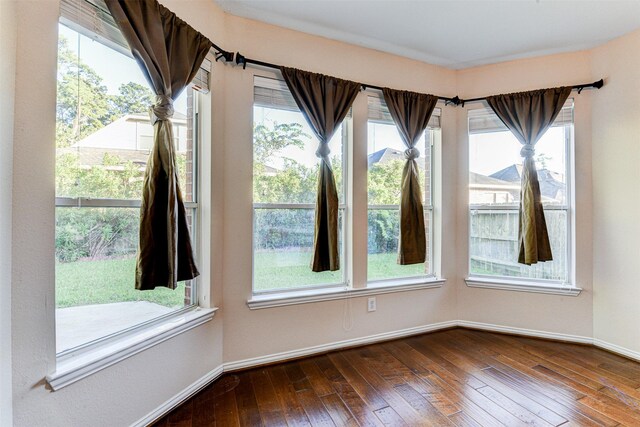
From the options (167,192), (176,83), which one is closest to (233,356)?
(167,192)

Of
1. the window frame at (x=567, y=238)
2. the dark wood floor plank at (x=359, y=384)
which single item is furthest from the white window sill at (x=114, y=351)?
the window frame at (x=567, y=238)

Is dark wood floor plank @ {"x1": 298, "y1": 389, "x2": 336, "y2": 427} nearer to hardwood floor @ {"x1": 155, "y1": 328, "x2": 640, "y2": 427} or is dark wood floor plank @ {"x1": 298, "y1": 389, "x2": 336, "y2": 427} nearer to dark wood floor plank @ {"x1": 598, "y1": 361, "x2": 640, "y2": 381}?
hardwood floor @ {"x1": 155, "y1": 328, "x2": 640, "y2": 427}

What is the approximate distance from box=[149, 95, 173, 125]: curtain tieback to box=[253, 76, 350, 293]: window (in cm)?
76

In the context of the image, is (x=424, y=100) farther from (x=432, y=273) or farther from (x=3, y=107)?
(x=3, y=107)

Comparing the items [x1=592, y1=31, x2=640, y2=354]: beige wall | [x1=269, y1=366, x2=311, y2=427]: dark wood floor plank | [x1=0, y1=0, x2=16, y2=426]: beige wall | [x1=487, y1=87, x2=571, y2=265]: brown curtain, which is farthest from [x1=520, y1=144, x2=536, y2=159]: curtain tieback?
[x1=0, y1=0, x2=16, y2=426]: beige wall

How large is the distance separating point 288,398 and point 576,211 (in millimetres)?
2915

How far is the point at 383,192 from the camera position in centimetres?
283

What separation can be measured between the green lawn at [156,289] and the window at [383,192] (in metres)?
0.01

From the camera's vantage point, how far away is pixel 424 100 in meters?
2.88

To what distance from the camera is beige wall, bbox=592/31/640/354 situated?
2445mm

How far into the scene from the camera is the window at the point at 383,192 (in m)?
2.78

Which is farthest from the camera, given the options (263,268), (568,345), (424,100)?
(424,100)

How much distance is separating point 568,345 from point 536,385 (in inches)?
38.7

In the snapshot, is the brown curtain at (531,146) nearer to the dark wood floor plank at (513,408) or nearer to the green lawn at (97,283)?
the dark wood floor plank at (513,408)
